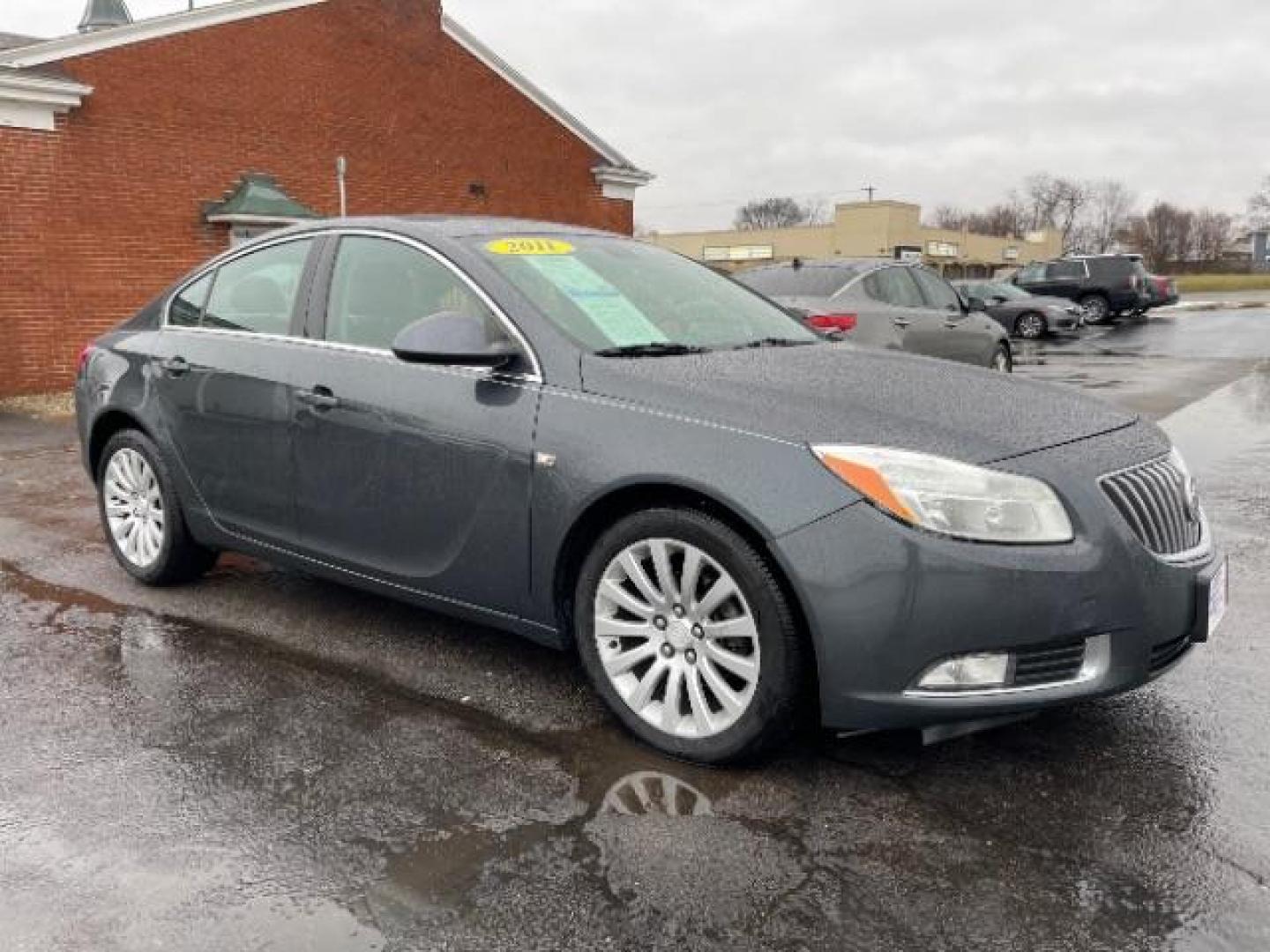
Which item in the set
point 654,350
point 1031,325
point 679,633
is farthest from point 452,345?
point 1031,325

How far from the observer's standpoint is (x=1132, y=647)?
109 inches

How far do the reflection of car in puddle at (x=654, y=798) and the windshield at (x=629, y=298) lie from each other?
1.32 m

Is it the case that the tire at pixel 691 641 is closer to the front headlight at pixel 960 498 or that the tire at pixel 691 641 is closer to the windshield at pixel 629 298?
the front headlight at pixel 960 498

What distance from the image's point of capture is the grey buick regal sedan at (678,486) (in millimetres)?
2711

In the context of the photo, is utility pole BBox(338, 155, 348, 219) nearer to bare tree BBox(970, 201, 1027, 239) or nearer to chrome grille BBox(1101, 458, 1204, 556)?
chrome grille BBox(1101, 458, 1204, 556)

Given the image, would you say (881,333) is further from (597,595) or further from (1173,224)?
(1173,224)

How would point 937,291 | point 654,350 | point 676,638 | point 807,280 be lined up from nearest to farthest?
point 676,638 → point 654,350 → point 807,280 → point 937,291

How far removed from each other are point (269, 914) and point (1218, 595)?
2688 mm

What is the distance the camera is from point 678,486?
9.68 ft

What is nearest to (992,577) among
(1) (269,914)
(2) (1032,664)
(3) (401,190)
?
(2) (1032,664)

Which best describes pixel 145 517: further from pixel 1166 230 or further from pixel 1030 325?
pixel 1166 230

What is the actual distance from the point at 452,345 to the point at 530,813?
1.42 metres

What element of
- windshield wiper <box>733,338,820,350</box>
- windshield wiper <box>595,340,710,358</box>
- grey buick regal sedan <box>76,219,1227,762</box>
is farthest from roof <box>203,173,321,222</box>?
windshield wiper <box>595,340,710,358</box>

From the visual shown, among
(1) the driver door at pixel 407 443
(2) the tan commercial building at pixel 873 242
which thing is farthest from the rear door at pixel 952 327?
(2) the tan commercial building at pixel 873 242
